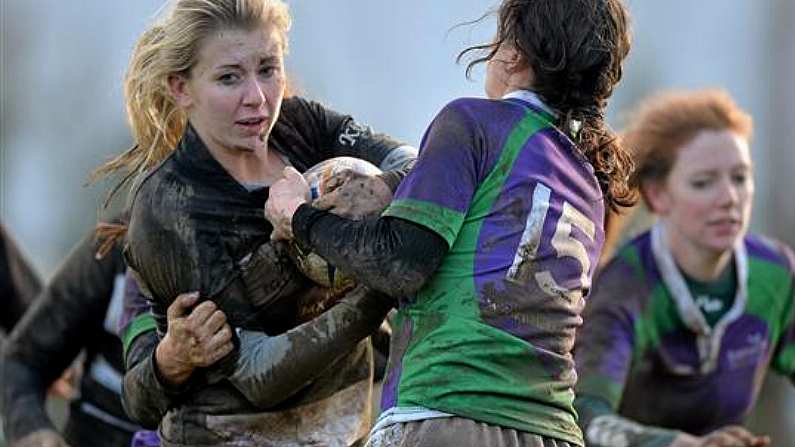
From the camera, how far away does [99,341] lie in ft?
22.8

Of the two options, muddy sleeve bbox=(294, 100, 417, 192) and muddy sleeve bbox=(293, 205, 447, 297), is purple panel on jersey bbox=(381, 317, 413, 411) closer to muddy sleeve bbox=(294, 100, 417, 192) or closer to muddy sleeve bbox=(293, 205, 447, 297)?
muddy sleeve bbox=(293, 205, 447, 297)

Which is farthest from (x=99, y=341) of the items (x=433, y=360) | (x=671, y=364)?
(x=433, y=360)

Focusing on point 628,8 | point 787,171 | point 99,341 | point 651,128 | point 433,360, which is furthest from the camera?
point 787,171

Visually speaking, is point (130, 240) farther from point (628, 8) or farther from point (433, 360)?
point (628, 8)

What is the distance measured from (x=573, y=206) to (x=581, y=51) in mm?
306

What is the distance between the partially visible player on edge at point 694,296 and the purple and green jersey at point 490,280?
254cm

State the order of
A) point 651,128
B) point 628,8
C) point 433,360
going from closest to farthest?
point 433,360, point 628,8, point 651,128

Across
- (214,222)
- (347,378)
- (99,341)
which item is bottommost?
(99,341)

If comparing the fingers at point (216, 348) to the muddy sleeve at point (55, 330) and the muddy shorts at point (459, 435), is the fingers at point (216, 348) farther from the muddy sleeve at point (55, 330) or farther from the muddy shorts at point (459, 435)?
the muddy sleeve at point (55, 330)

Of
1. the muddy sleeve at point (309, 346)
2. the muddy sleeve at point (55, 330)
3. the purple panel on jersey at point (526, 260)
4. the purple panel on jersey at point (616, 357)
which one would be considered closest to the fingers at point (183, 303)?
the muddy sleeve at point (309, 346)

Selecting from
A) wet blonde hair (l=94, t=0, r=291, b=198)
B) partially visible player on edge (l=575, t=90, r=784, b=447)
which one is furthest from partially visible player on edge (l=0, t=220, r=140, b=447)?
wet blonde hair (l=94, t=0, r=291, b=198)

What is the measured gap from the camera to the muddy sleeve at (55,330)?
681 cm

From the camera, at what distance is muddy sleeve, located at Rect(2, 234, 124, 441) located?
6809mm

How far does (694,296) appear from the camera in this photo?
7.33 meters
